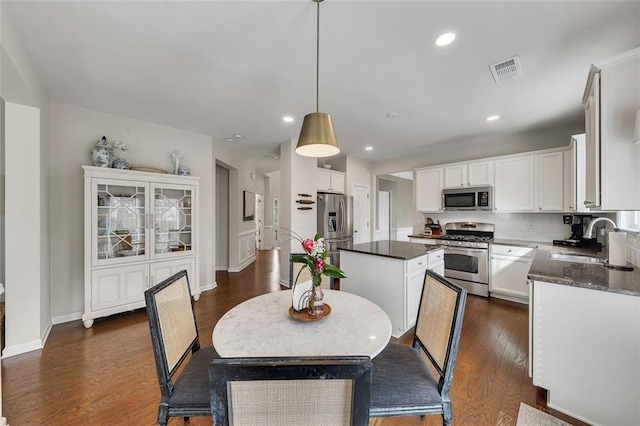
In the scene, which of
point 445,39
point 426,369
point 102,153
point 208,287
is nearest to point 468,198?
point 445,39

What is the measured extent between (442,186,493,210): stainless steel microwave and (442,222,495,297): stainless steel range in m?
0.49

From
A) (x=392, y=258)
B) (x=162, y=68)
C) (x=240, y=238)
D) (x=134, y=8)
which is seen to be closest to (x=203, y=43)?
(x=134, y=8)

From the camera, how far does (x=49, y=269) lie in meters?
2.82

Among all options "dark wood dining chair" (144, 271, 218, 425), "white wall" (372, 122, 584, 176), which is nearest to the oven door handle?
"white wall" (372, 122, 584, 176)

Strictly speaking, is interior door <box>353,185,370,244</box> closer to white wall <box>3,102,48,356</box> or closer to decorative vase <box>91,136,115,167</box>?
decorative vase <box>91,136,115,167</box>

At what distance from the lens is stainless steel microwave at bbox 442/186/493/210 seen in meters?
4.03

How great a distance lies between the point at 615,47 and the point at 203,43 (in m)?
3.08

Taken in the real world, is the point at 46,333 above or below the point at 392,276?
below

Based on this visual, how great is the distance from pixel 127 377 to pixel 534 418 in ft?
9.48

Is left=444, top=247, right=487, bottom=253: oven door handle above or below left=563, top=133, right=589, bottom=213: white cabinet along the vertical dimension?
below

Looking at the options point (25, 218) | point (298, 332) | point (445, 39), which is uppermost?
point (445, 39)

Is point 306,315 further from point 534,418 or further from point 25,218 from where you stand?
point 25,218

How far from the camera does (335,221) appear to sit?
4.99m

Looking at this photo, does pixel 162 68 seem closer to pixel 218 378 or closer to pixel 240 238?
pixel 218 378
